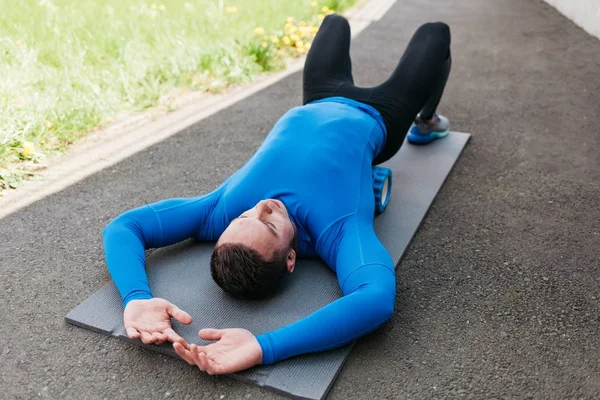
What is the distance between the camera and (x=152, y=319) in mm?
1874

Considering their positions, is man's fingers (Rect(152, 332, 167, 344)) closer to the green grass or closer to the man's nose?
the man's nose

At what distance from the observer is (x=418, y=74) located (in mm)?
2668

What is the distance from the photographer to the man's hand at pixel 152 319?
5.96 feet

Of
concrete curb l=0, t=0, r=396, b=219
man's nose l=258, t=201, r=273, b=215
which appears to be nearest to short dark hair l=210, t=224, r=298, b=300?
man's nose l=258, t=201, r=273, b=215

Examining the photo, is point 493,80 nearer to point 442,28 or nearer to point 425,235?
point 442,28

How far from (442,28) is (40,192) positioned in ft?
6.85

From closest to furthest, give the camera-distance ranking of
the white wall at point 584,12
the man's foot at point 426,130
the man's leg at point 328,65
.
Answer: the man's leg at point 328,65 < the man's foot at point 426,130 < the white wall at point 584,12

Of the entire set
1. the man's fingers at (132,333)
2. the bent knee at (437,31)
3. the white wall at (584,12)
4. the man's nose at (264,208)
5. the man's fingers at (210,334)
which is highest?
the bent knee at (437,31)

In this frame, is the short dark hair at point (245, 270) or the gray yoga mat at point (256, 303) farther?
the short dark hair at point (245, 270)

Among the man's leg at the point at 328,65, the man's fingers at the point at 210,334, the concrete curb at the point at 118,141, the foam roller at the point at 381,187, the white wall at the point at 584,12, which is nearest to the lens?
the man's fingers at the point at 210,334

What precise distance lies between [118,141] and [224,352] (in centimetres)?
199

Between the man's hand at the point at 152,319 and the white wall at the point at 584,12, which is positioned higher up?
the man's hand at the point at 152,319

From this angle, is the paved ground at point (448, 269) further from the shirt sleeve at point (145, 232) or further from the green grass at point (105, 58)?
the green grass at point (105, 58)

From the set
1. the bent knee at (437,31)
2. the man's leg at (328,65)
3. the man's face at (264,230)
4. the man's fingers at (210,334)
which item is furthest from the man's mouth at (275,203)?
the bent knee at (437,31)
